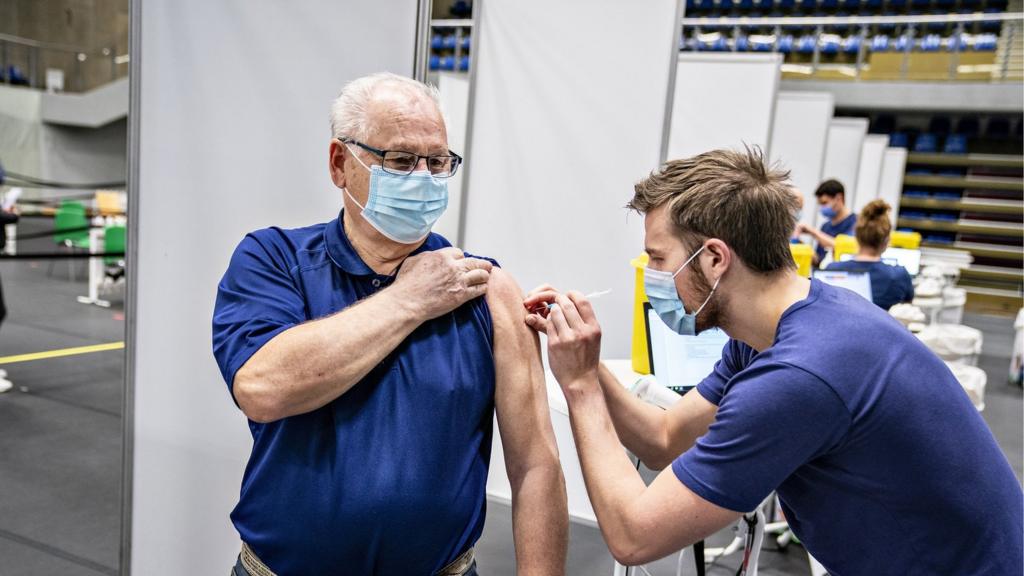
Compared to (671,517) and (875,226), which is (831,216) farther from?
(671,517)

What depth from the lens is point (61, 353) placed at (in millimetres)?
4953

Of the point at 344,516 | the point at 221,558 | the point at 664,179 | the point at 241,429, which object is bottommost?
the point at 221,558

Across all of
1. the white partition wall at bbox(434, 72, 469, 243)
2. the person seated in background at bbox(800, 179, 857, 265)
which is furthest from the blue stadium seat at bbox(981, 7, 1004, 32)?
the white partition wall at bbox(434, 72, 469, 243)

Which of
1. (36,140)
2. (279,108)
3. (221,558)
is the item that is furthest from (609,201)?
(36,140)

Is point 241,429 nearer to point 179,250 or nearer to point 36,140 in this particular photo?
point 179,250

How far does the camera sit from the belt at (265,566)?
4.10ft

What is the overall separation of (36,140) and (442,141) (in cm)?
1607

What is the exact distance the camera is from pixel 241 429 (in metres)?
1.92

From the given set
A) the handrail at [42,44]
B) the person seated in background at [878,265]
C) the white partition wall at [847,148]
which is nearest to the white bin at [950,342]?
the person seated in background at [878,265]

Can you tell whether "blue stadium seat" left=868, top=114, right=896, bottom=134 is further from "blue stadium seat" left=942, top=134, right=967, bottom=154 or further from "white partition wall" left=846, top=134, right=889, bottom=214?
"white partition wall" left=846, top=134, right=889, bottom=214

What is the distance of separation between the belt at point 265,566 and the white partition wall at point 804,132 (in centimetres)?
625

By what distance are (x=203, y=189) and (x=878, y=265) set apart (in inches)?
126

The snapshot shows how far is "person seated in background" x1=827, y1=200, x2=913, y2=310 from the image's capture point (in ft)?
11.6

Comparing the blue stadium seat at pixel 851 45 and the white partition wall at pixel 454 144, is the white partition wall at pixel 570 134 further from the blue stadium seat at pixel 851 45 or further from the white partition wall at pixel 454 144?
the blue stadium seat at pixel 851 45
